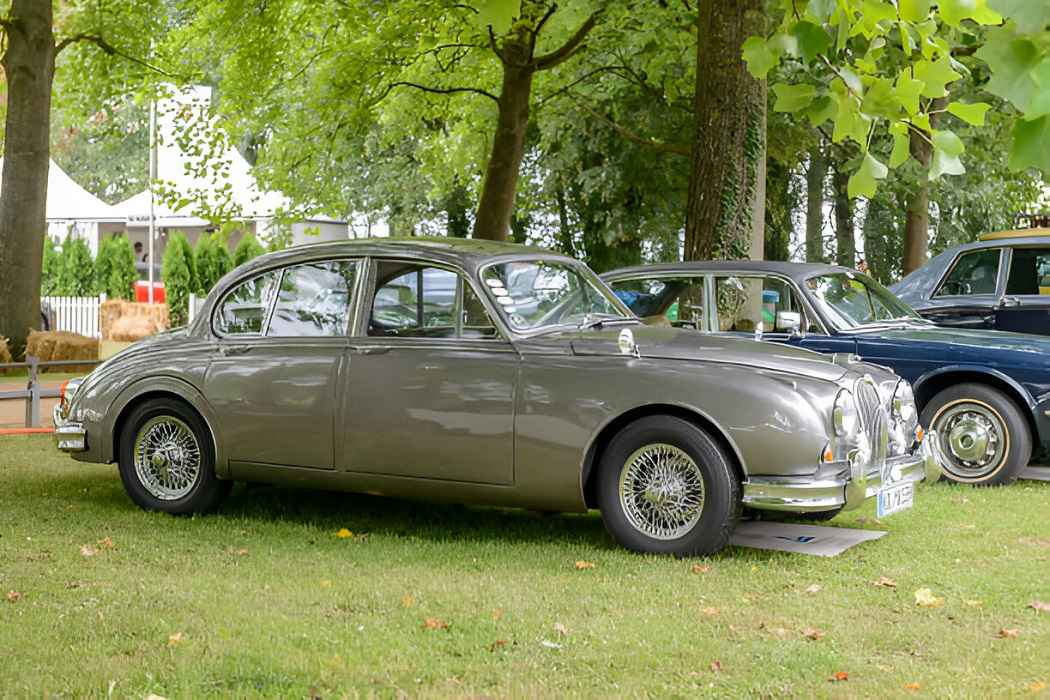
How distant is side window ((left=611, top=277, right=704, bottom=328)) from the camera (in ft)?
36.0

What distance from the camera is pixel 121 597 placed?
646 cm

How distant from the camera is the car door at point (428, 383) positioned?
7891mm

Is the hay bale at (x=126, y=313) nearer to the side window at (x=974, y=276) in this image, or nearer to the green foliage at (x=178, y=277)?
the green foliage at (x=178, y=277)

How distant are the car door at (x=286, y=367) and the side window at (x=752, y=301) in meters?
3.53

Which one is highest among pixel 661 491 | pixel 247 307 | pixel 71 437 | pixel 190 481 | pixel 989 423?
pixel 247 307

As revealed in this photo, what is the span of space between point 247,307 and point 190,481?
117 cm

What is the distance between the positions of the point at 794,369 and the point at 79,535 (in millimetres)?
4227

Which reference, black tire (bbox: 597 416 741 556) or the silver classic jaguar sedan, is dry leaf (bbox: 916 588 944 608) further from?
black tire (bbox: 597 416 741 556)

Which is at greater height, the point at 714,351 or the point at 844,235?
the point at 844,235

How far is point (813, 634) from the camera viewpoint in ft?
19.5

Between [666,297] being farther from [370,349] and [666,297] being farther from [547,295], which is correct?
[370,349]

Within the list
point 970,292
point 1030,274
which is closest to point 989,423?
point 970,292

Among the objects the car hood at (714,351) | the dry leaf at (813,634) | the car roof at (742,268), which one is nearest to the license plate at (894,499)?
the car hood at (714,351)

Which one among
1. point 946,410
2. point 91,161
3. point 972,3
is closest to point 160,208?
point 946,410
